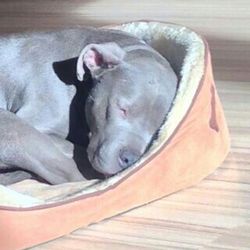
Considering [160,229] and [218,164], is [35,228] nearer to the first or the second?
[160,229]

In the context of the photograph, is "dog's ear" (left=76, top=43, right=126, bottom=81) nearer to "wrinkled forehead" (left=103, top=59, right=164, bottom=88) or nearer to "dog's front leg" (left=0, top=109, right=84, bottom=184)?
"wrinkled forehead" (left=103, top=59, right=164, bottom=88)

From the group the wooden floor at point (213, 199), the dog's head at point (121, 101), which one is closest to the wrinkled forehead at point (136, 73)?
the dog's head at point (121, 101)

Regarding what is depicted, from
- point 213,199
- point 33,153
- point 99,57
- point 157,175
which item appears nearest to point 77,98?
point 99,57

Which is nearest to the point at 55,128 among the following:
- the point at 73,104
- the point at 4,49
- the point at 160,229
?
the point at 73,104

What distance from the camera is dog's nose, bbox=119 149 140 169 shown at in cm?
245

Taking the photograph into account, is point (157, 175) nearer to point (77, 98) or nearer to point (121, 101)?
point (121, 101)

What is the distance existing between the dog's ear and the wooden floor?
0.41 metres

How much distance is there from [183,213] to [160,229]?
0.33 feet

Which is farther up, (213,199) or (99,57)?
(99,57)

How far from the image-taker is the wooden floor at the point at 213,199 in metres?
2.34

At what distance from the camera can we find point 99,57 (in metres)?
2.59

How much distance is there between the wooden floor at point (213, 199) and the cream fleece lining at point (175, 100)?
120 mm

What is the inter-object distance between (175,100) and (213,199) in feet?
0.94

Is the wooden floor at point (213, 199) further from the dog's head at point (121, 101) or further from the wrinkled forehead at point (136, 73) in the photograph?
the wrinkled forehead at point (136, 73)
